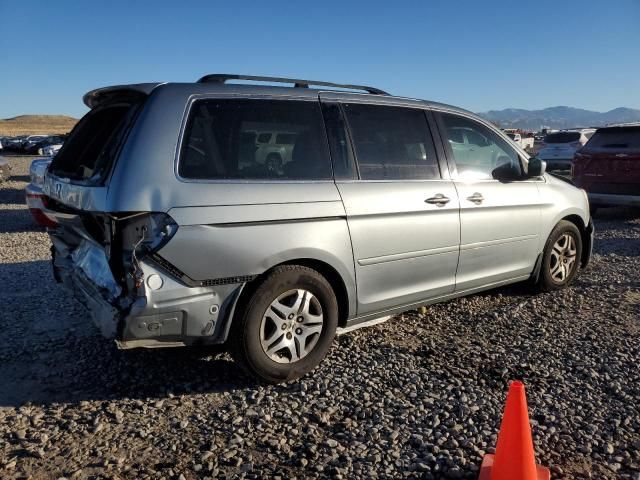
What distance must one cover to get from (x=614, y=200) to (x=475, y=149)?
6320 millimetres

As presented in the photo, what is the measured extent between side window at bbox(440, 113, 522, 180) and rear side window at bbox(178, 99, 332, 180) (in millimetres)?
1307

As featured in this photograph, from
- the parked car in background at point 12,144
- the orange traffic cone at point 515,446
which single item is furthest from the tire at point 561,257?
the parked car in background at point 12,144

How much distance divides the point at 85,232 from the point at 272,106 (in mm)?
1454

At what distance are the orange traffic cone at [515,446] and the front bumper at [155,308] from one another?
65.0 inches

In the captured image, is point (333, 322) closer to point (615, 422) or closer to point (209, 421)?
point (209, 421)

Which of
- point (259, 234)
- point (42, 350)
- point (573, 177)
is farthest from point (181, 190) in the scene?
point (573, 177)

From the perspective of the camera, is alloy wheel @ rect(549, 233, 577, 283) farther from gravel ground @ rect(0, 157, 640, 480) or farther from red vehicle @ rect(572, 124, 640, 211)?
red vehicle @ rect(572, 124, 640, 211)

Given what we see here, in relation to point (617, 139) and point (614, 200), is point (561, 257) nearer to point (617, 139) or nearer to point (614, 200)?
point (614, 200)

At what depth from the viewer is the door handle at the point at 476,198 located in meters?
4.39

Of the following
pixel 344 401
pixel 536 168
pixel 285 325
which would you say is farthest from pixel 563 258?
pixel 285 325

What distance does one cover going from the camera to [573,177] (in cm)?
1043

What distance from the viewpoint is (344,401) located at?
333 cm

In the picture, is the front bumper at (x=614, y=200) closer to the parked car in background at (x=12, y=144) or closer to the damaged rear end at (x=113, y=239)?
the damaged rear end at (x=113, y=239)

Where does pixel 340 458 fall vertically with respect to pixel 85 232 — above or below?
below
